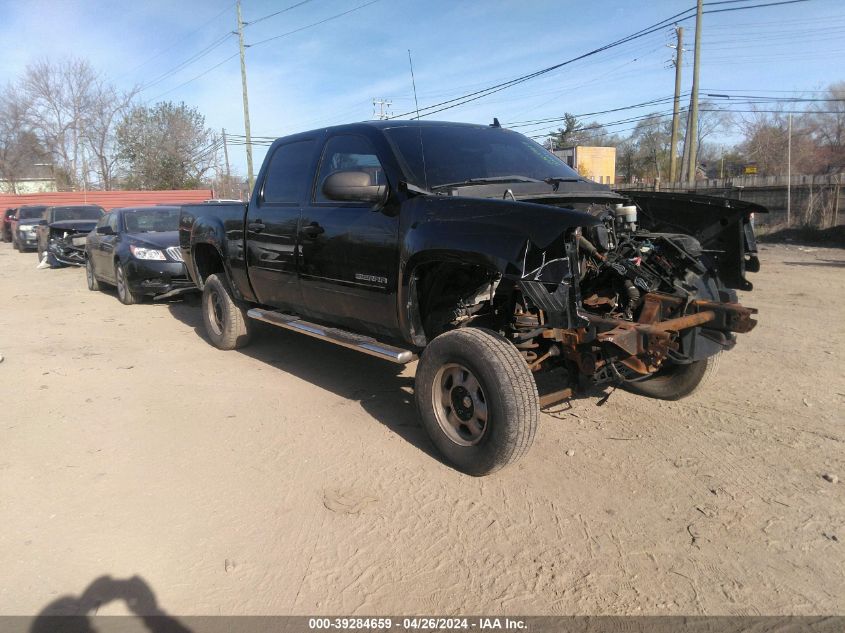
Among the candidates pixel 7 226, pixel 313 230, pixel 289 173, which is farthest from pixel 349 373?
pixel 7 226

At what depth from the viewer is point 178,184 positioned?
43.3 metres

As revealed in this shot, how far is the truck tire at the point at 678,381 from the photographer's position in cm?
449

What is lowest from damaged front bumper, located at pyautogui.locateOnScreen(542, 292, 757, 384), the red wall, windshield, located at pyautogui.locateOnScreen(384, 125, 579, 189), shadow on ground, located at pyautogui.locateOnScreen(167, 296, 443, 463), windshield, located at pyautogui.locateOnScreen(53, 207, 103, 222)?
shadow on ground, located at pyautogui.locateOnScreen(167, 296, 443, 463)

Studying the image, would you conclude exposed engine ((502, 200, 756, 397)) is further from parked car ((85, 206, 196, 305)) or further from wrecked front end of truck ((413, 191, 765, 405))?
parked car ((85, 206, 196, 305))

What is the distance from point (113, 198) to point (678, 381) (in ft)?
123

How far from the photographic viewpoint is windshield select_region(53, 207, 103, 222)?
731 inches

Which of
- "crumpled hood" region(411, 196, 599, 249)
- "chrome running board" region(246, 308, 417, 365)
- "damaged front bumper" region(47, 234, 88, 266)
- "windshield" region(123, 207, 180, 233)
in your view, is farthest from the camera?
"damaged front bumper" region(47, 234, 88, 266)

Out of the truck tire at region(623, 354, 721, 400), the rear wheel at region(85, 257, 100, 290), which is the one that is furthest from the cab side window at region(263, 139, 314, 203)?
the rear wheel at region(85, 257, 100, 290)

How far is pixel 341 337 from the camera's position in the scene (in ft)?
15.0

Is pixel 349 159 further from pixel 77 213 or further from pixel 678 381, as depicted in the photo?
pixel 77 213

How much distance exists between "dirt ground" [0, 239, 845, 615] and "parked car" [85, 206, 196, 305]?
373cm

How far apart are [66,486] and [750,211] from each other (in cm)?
466

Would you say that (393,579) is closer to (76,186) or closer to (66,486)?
(66,486)

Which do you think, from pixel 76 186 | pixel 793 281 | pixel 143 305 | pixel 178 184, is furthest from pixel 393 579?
pixel 76 186
